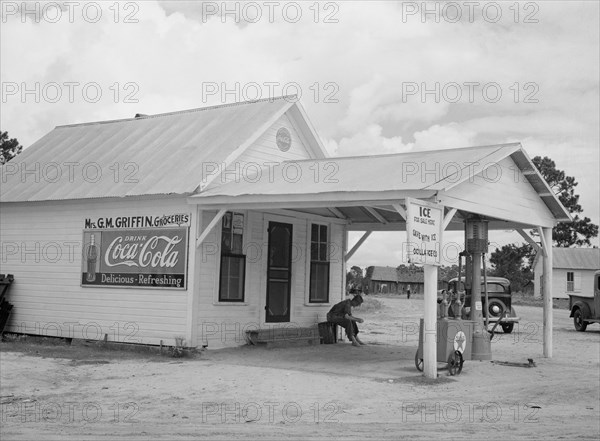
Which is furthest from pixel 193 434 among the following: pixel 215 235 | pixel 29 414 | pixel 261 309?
pixel 261 309

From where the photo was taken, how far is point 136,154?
1867 cm

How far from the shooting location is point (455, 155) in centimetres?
1506

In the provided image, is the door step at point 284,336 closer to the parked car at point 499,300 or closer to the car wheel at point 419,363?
the car wheel at point 419,363

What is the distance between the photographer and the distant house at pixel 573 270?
63.4m

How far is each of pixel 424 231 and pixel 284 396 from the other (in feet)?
11.9

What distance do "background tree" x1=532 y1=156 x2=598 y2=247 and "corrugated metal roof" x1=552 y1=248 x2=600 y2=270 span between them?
2.53m

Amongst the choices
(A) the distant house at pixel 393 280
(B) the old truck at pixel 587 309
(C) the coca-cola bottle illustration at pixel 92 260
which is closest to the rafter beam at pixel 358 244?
(C) the coca-cola bottle illustration at pixel 92 260

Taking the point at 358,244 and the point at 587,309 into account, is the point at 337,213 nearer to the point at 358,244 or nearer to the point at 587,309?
the point at 358,244

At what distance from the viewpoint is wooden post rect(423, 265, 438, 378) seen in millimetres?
12781

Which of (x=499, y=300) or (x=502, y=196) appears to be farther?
(x=499, y=300)

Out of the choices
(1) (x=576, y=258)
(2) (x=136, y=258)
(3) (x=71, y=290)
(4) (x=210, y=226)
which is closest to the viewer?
(4) (x=210, y=226)

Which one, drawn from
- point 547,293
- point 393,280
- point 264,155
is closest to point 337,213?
point 264,155

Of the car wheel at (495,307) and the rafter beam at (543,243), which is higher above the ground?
the rafter beam at (543,243)

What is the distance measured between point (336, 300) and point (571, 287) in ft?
161
